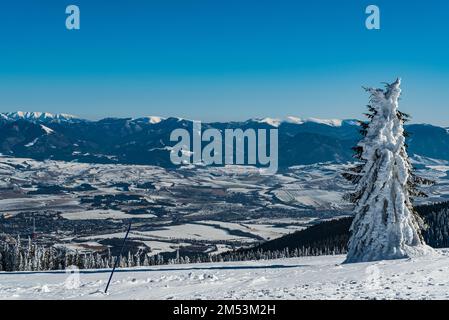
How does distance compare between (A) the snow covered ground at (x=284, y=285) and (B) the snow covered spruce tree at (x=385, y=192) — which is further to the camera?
(B) the snow covered spruce tree at (x=385, y=192)

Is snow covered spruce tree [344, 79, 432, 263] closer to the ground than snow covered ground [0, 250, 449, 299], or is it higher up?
higher up

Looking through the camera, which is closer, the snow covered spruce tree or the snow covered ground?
the snow covered ground

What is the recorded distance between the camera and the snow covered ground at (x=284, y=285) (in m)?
A: 23.7

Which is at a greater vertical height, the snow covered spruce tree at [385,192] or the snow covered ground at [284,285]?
the snow covered spruce tree at [385,192]

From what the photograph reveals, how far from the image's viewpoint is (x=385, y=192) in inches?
1483

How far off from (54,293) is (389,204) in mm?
22895

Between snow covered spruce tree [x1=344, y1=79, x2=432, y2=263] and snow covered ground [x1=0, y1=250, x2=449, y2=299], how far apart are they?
326 cm

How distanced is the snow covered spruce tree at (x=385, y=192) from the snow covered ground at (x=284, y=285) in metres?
3.26

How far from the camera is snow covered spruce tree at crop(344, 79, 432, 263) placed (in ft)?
121

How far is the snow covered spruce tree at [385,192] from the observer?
36.8m

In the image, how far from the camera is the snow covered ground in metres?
23.7

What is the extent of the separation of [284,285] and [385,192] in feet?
45.2
